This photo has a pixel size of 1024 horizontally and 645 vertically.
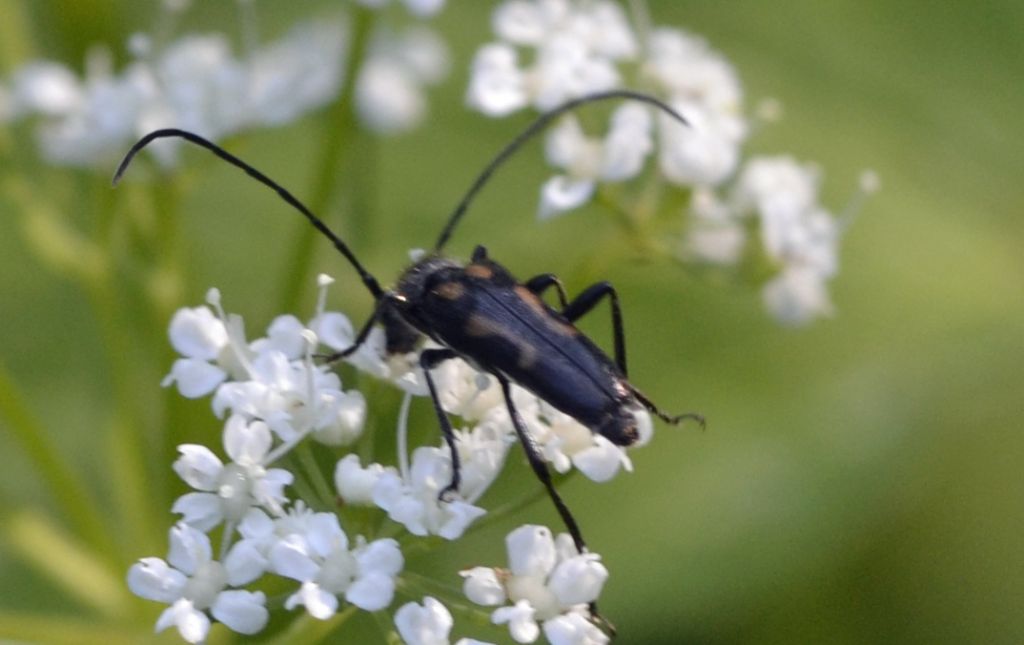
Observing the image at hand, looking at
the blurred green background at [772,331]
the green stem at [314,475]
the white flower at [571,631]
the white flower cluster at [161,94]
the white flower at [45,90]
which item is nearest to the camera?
the white flower at [571,631]

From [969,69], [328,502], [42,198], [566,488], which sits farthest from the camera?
[969,69]

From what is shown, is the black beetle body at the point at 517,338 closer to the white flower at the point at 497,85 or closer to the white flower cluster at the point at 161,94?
the white flower at the point at 497,85

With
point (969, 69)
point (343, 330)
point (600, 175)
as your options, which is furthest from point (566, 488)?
point (969, 69)

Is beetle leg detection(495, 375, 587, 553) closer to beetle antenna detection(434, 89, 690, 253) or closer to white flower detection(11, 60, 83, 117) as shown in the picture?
beetle antenna detection(434, 89, 690, 253)

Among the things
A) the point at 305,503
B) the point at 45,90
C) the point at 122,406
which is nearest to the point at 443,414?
the point at 305,503

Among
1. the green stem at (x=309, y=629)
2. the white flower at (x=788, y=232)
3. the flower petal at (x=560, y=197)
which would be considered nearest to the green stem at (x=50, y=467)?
the green stem at (x=309, y=629)

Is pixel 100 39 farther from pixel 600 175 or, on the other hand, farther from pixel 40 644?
pixel 40 644
